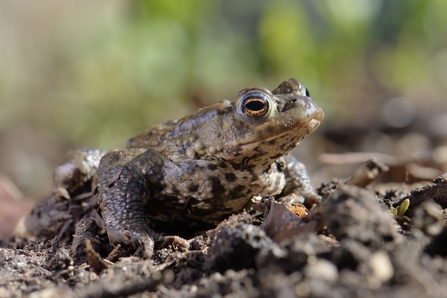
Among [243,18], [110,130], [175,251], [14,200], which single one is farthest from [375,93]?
[175,251]

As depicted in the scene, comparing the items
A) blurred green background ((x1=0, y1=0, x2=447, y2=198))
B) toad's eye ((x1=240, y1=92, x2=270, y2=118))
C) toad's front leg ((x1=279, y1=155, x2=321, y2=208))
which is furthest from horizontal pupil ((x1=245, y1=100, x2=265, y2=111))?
blurred green background ((x1=0, y1=0, x2=447, y2=198))

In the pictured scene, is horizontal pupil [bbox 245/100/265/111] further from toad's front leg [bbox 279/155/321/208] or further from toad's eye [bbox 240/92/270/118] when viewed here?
toad's front leg [bbox 279/155/321/208]

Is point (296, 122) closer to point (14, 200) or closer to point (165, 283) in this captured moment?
point (165, 283)

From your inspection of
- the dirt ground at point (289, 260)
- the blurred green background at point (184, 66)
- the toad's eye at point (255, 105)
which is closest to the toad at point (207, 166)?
the toad's eye at point (255, 105)

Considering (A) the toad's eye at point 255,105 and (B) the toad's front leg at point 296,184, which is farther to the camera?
(B) the toad's front leg at point 296,184

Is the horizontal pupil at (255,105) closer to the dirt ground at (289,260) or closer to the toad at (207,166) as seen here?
the toad at (207,166)

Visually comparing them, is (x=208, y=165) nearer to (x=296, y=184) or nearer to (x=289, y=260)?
(x=296, y=184)

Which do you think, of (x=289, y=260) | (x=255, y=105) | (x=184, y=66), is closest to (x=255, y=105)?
(x=255, y=105)
